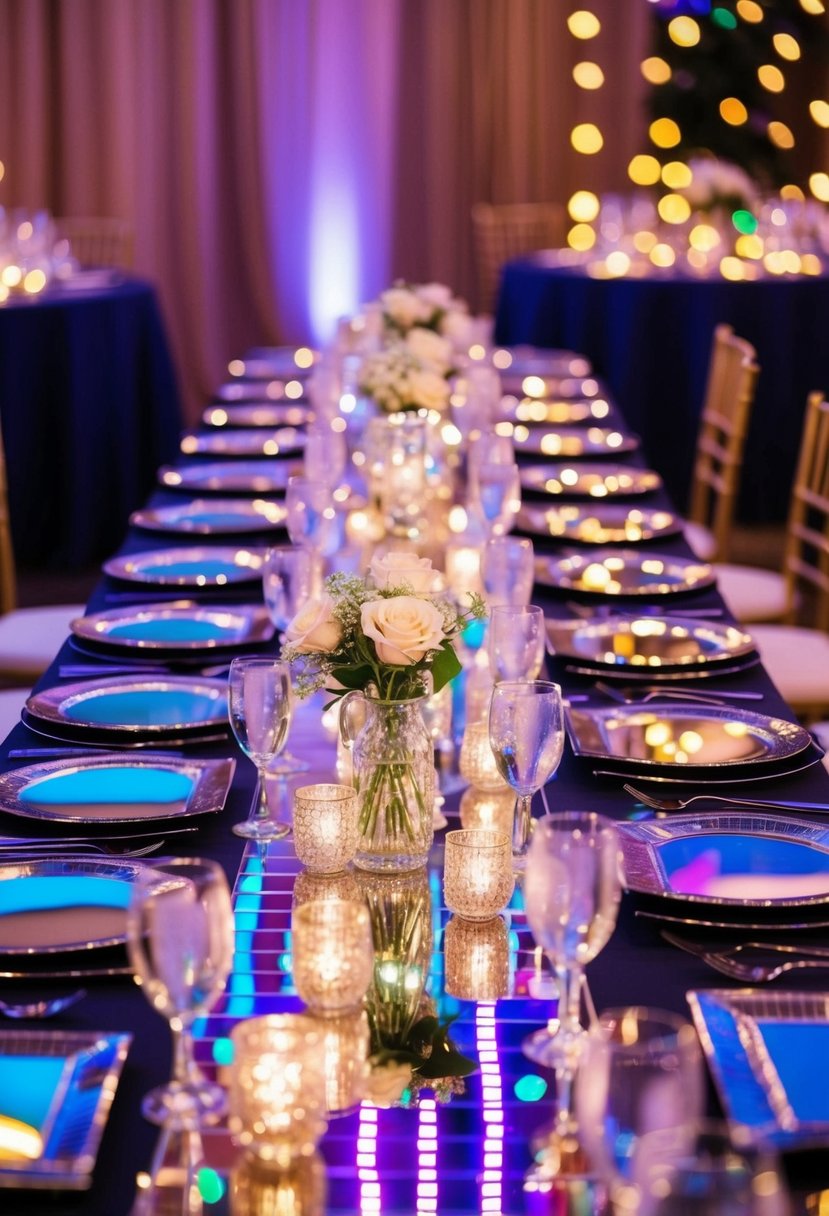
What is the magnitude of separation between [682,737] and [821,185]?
838cm

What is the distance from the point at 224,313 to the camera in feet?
31.5

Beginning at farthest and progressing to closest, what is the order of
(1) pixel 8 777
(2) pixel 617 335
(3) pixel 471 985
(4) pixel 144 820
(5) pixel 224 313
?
1. (5) pixel 224 313
2. (2) pixel 617 335
3. (1) pixel 8 777
4. (4) pixel 144 820
5. (3) pixel 471 985

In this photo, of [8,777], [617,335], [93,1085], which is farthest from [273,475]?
[617,335]

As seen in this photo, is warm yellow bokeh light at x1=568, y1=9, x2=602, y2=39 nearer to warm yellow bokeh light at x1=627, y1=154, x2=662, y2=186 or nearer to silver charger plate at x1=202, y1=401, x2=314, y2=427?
warm yellow bokeh light at x1=627, y1=154, x2=662, y2=186

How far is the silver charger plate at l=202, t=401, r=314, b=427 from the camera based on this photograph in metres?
4.14

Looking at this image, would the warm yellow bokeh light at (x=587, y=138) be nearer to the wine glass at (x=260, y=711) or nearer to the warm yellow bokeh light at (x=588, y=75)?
the warm yellow bokeh light at (x=588, y=75)

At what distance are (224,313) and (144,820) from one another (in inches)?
322

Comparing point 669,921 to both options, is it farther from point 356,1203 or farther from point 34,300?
point 34,300

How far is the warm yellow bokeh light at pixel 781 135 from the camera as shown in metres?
9.63

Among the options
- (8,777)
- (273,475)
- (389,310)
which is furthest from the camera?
(389,310)

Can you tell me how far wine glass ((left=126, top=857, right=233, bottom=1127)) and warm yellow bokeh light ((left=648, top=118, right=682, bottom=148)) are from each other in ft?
29.4

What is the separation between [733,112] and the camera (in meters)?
9.48

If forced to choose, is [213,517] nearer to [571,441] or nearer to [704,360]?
[571,441]

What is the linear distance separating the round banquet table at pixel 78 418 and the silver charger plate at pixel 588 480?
2809 mm
